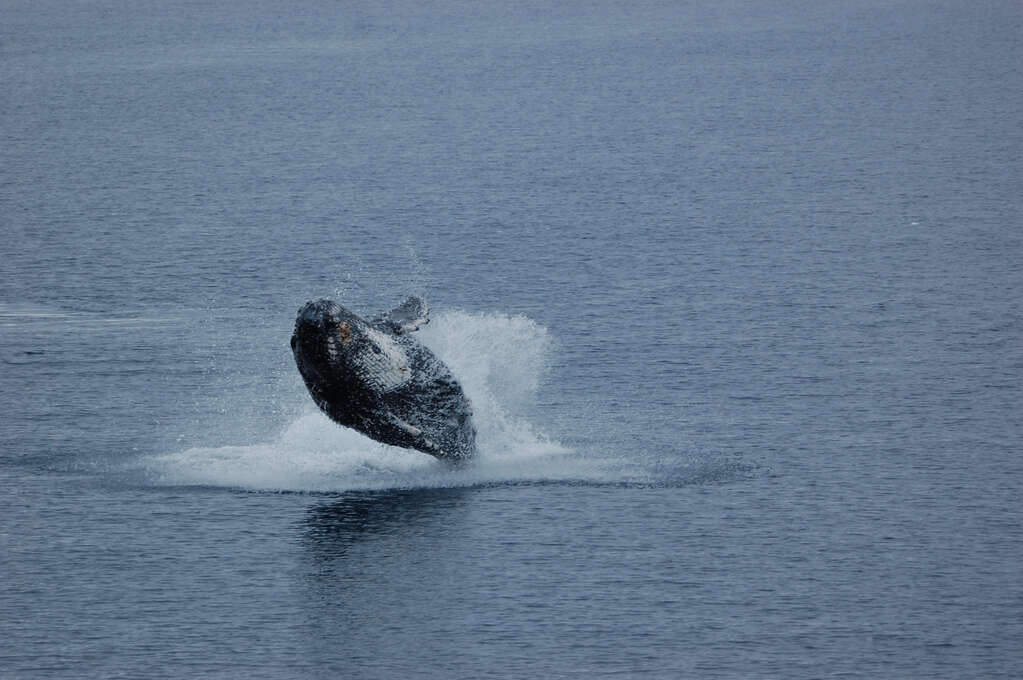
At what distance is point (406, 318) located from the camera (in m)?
88.1

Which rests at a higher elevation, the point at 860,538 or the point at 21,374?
the point at 21,374

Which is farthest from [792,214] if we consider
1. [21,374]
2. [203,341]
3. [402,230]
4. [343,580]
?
[343,580]

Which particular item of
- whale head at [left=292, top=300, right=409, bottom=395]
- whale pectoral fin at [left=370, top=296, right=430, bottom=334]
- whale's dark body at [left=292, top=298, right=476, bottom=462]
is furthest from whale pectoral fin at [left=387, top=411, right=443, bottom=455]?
whale pectoral fin at [left=370, top=296, right=430, bottom=334]

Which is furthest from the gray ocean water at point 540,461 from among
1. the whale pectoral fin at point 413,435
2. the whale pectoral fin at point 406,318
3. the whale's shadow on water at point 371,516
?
the whale pectoral fin at point 406,318

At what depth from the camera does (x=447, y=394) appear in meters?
87.4

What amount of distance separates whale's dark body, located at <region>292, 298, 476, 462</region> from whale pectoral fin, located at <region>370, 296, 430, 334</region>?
0.04 metres

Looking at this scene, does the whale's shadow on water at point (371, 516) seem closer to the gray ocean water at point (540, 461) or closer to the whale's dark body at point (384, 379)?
the gray ocean water at point (540, 461)

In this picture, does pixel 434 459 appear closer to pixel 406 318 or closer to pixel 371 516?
pixel 371 516

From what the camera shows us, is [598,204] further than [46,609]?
Yes

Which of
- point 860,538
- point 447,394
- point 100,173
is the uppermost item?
point 100,173

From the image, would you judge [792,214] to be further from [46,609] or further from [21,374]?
[46,609]

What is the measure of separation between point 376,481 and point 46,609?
16628mm

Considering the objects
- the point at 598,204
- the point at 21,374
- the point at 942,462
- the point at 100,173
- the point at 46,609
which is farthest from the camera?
the point at 100,173

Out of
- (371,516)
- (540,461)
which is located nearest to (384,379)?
(371,516)
